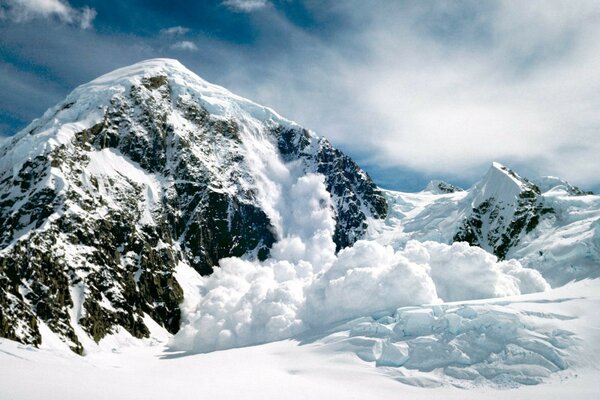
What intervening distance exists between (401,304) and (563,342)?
47347 millimetres

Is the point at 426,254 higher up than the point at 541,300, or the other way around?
the point at 426,254

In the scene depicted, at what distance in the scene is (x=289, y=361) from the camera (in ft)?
412

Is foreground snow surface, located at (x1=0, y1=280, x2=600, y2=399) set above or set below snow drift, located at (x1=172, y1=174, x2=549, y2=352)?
below

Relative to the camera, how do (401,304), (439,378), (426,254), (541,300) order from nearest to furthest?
(439,378) → (541,300) → (401,304) → (426,254)

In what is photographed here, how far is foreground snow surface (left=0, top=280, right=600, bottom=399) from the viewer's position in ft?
299

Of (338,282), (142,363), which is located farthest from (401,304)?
(142,363)

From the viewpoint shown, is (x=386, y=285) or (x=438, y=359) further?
Answer: (x=386, y=285)

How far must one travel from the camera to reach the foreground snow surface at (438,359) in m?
91.1

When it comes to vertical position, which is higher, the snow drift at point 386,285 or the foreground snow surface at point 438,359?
the snow drift at point 386,285

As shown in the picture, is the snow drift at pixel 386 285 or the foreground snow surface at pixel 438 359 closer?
the foreground snow surface at pixel 438 359

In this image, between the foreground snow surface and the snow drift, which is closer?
the foreground snow surface

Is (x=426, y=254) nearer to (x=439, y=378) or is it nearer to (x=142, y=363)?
(x=439, y=378)

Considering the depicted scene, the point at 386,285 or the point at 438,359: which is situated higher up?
the point at 386,285

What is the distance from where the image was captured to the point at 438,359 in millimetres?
106125
